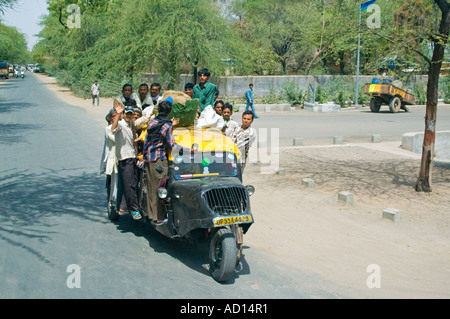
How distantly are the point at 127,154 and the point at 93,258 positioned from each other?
1652 mm

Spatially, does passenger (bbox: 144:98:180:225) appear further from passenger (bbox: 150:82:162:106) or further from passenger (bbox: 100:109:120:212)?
passenger (bbox: 150:82:162:106)

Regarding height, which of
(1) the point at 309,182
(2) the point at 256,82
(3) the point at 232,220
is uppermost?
(2) the point at 256,82

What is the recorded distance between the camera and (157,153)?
593cm

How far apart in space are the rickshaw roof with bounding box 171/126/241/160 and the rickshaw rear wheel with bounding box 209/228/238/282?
3.70 feet

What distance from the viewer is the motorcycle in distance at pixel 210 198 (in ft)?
16.6

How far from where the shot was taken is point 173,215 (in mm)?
5617

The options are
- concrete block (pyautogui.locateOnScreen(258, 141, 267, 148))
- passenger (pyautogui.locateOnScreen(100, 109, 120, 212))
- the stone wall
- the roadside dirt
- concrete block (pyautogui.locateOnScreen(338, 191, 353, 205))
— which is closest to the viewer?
the roadside dirt

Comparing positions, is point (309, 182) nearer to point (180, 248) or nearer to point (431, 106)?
point (431, 106)

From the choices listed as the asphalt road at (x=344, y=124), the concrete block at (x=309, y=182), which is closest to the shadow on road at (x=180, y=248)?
the concrete block at (x=309, y=182)

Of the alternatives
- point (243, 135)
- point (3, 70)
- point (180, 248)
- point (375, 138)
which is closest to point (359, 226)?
point (243, 135)

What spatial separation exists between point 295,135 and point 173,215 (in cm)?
1226

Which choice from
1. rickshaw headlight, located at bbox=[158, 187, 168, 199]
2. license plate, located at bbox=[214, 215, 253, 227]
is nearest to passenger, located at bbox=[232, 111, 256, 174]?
rickshaw headlight, located at bbox=[158, 187, 168, 199]

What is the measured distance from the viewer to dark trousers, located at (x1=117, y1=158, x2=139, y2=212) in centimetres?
Result: 656

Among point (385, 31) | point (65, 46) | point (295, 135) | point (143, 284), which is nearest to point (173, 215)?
point (143, 284)
